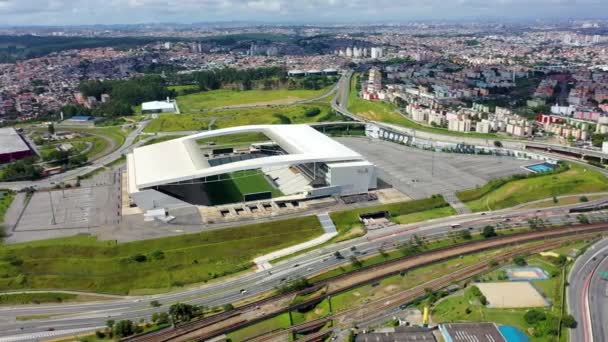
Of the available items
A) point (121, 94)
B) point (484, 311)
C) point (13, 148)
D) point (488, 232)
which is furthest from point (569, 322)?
point (121, 94)

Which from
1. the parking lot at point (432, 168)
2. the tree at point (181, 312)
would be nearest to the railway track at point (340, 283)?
the tree at point (181, 312)

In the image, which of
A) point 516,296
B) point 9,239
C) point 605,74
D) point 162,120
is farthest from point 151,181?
point 605,74

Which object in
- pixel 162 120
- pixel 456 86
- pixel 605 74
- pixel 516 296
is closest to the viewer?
pixel 516 296

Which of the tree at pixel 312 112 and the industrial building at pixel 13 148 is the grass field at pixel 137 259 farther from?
the tree at pixel 312 112

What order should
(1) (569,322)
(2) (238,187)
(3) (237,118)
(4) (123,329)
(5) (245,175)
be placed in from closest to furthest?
(4) (123,329) → (1) (569,322) → (2) (238,187) → (5) (245,175) → (3) (237,118)

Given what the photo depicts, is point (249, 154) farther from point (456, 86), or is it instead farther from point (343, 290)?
point (456, 86)

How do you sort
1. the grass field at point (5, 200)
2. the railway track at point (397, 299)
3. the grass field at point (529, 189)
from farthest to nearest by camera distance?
the grass field at point (529, 189), the grass field at point (5, 200), the railway track at point (397, 299)

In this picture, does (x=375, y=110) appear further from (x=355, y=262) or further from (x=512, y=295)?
(x=512, y=295)
